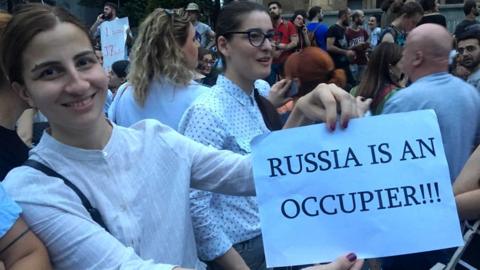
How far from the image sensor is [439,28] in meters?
4.11

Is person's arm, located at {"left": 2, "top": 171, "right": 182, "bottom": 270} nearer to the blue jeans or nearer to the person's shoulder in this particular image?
the person's shoulder

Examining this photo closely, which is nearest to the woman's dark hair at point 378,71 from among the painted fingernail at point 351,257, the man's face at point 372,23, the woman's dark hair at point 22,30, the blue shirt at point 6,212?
the painted fingernail at point 351,257

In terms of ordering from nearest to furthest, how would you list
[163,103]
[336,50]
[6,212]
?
[6,212] → [163,103] → [336,50]

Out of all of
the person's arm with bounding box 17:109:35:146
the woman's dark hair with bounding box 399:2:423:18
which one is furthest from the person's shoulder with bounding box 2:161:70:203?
the woman's dark hair with bounding box 399:2:423:18

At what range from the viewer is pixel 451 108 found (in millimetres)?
3832

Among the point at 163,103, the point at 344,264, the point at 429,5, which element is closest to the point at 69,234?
the point at 344,264

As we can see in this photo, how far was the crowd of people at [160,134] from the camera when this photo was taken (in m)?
1.74

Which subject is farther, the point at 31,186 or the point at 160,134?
the point at 160,134

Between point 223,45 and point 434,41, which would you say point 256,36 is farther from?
point 434,41

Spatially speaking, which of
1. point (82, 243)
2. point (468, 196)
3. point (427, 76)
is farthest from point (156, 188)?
point (427, 76)

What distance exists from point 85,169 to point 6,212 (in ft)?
0.90

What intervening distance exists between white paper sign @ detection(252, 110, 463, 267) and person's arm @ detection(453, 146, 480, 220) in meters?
1.25

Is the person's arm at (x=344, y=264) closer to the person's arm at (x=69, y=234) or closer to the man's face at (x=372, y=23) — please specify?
the person's arm at (x=69, y=234)

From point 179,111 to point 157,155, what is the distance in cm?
199
